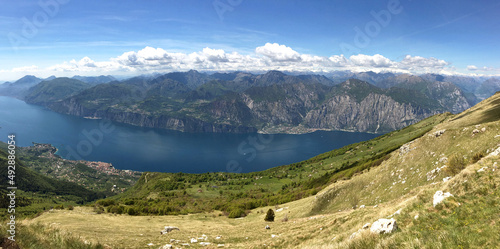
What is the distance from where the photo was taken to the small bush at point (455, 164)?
32500mm

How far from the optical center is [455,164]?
33438 mm

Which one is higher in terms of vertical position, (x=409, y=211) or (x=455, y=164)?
(x=455, y=164)

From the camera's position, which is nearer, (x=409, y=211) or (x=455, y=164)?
(x=409, y=211)

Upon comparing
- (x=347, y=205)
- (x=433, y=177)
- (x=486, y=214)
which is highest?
(x=486, y=214)

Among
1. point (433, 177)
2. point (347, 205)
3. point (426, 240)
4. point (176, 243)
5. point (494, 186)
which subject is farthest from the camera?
point (347, 205)

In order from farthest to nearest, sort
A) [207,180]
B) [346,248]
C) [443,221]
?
[207,180] → [443,221] → [346,248]

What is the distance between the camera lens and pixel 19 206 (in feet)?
429

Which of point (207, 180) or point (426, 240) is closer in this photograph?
point (426, 240)

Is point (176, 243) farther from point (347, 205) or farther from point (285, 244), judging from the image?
point (347, 205)

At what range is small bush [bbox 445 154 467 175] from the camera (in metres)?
32.5

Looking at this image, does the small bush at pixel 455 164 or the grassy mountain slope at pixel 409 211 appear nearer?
the grassy mountain slope at pixel 409 211

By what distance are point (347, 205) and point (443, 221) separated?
108 feet

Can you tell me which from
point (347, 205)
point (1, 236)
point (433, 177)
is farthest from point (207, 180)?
point (1, 236)

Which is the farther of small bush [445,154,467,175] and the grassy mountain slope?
small bush [445,154,467,175]
